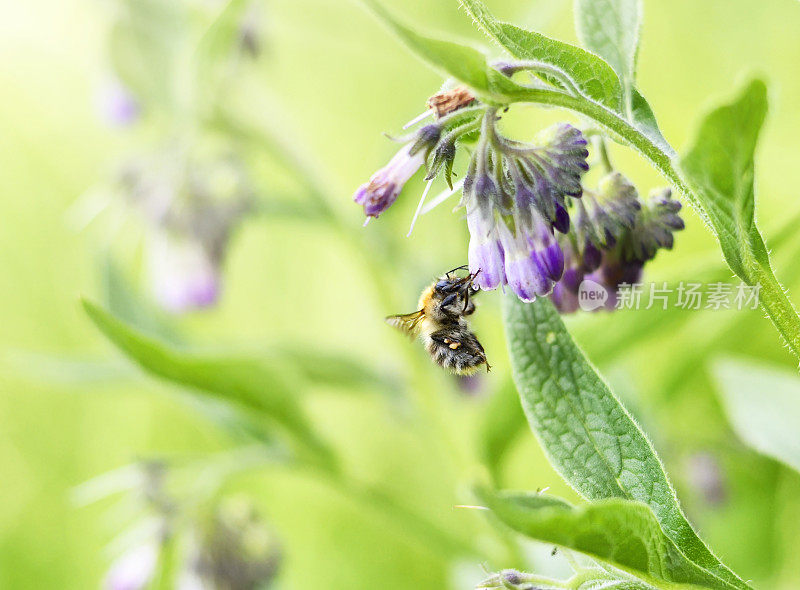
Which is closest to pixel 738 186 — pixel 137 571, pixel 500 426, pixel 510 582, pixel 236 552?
pixel 510 582

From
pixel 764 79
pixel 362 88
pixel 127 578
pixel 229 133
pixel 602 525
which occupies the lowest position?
pixel 602 525

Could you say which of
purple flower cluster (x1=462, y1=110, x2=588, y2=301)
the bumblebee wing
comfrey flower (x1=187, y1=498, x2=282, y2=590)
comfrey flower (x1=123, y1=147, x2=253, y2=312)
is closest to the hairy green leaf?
the bumblebee wing

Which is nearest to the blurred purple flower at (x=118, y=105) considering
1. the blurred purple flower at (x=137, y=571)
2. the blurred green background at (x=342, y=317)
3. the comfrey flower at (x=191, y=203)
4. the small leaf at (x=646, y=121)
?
the blurred green background at (x=342, y=317)

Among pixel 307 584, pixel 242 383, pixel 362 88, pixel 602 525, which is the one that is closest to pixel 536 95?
pixel 602 525

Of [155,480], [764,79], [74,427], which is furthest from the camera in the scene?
[74,427]

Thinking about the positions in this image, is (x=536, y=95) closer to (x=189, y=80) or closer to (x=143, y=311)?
(x=189, y=80)

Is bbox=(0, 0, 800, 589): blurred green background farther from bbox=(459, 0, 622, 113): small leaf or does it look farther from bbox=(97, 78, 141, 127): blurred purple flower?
bbox=(459, 0, 622, 113): small leaf
